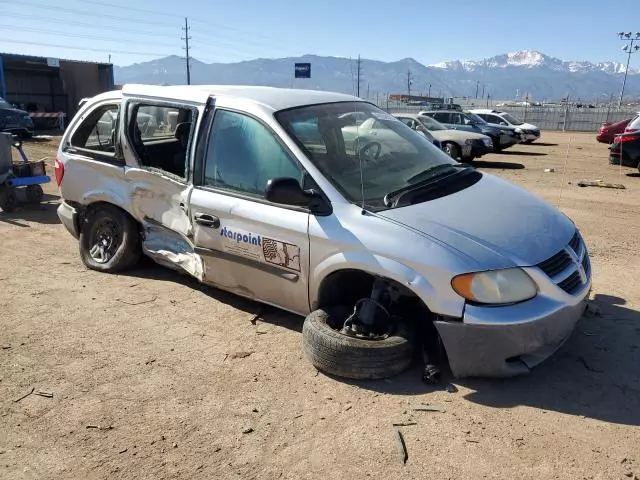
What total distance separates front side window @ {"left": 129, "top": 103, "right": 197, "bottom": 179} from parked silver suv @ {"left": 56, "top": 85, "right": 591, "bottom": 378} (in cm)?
1

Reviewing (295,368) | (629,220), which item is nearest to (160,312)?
(295,368)

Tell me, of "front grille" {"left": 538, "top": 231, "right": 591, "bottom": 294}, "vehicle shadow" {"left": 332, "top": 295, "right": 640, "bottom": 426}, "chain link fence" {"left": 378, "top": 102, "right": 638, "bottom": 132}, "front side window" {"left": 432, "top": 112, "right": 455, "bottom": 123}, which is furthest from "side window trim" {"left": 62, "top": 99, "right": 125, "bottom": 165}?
"chain link fence" {"left": 378, "top": 102, "right": 638, "bottom": 132}

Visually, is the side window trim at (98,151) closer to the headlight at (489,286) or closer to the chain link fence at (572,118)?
the headlight at (489,286)

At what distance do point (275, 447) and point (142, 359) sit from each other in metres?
1.43

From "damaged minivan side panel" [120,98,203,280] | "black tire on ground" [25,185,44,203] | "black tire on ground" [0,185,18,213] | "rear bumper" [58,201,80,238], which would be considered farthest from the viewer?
"black tire on ground" [25,185,44,203]

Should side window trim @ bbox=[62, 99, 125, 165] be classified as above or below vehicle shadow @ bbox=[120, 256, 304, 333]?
above

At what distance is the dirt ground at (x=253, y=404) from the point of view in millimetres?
2723

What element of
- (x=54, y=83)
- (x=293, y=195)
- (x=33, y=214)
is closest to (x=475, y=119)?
(x=33, y=214)

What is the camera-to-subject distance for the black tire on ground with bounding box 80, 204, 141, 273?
521 cm

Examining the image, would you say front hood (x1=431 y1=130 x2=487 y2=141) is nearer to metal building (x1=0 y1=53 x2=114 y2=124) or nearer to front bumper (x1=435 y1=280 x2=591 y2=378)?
front bumper (x1=435 y1=280 x2=591 y2=378)

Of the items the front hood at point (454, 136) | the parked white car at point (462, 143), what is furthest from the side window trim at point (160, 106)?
the front hood at point (454, 136)

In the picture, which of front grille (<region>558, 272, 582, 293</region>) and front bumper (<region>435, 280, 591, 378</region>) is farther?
front grille (<region>558, 272, 582, 293</region>)

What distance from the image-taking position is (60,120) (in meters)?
26.5

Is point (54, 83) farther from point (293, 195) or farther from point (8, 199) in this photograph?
point (293, 195)
